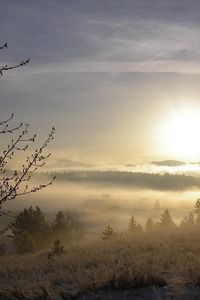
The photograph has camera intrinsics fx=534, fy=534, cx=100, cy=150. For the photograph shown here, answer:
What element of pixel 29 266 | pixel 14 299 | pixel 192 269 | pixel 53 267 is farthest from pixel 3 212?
pixel 29 266

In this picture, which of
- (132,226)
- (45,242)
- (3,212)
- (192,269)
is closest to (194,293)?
(192,269)

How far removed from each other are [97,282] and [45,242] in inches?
2168

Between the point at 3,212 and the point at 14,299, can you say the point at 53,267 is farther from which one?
the point at 3,212

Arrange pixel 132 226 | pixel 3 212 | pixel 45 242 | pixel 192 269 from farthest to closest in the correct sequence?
pixel 132 226
pixel 45 242
pixel 192 269
pixel 3 212

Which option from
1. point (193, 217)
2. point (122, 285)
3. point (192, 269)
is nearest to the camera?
point (122, 285)

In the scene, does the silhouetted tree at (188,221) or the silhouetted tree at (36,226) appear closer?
the silhouetted tree at (36,226)

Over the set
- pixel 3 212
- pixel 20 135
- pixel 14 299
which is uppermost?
pixel 20 135

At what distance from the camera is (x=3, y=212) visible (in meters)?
9.05

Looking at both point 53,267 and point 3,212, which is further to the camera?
point 53,267

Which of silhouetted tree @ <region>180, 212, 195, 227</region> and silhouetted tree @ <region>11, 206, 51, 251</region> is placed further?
silhouetted tree @ <region>180, 212, 195, 227</region>

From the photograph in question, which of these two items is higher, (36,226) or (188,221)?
(188,221)

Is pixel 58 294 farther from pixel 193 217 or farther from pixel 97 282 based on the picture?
pixel 193 217

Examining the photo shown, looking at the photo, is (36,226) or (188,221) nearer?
(36,226)

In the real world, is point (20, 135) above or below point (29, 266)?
above
